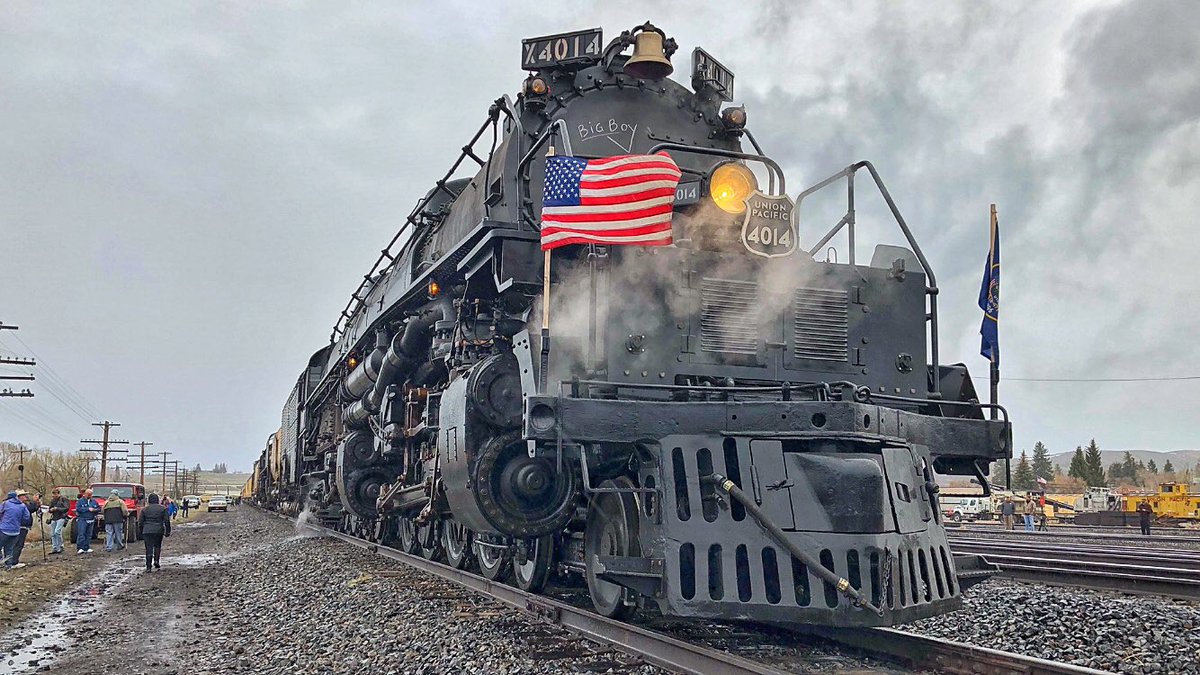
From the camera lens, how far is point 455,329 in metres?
8.58

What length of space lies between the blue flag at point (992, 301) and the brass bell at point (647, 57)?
3000 millimetres

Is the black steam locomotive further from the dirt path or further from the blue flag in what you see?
the dirt path

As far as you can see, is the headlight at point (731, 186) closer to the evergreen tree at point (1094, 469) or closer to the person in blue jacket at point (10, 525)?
the person in blue jacket at point (10, 525)

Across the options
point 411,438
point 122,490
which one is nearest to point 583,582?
point 411,438

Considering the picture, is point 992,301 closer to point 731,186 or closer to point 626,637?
point 731,186

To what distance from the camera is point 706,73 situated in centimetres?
826

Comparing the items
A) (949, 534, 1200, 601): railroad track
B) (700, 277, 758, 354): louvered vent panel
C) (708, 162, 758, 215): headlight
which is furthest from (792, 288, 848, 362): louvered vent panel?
(949, 534, 1200, 601): railroad track

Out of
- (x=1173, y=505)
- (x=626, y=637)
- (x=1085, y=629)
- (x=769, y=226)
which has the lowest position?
(x=1173, y=505)

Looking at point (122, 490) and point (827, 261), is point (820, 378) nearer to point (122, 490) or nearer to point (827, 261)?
point (827, 261)

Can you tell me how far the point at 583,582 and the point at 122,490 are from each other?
2082 cm

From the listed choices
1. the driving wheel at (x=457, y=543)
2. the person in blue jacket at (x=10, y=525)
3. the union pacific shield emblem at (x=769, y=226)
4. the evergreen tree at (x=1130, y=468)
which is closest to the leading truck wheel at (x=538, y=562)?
the driving wheel at (x=457, y=543)

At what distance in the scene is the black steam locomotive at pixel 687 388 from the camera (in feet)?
17.7

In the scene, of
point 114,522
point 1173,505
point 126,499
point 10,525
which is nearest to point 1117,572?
point 10,525

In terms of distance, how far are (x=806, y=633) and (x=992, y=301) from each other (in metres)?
3.28
